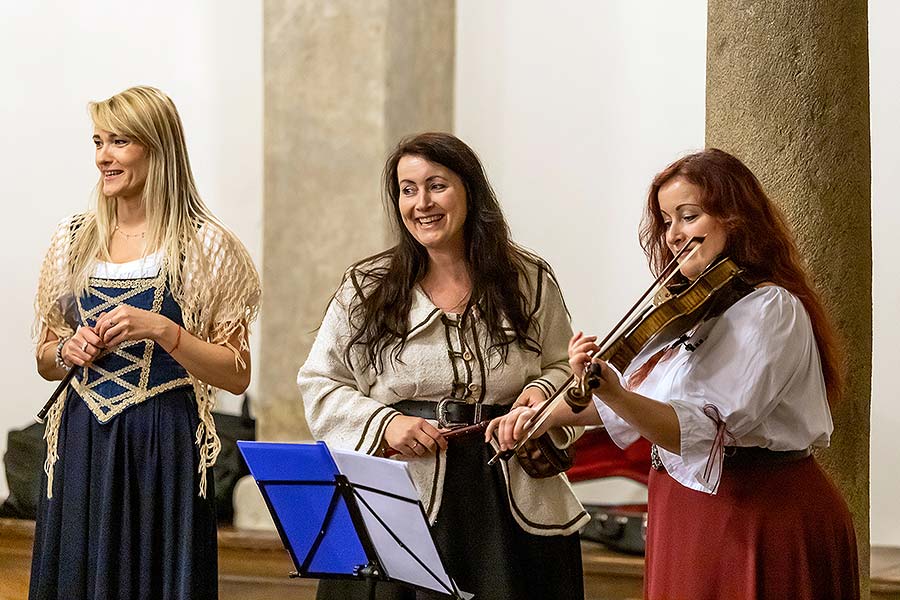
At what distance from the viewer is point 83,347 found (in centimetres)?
334

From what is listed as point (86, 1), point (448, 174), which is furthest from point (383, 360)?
point (86, 1)

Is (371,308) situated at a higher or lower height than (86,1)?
lower

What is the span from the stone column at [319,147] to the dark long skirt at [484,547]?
3082 millimetres

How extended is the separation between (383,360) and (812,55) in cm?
140

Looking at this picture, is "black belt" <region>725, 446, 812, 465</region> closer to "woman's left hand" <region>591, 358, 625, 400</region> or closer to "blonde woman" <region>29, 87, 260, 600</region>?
"woman's left hand" <region>591, 358, 625, 400</region>

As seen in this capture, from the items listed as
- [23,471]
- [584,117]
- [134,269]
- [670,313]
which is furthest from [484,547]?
[23,471]

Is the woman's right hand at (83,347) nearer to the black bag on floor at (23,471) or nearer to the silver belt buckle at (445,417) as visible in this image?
the silver belt buckle at (445,417)

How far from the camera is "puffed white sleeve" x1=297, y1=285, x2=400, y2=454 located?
123 inches

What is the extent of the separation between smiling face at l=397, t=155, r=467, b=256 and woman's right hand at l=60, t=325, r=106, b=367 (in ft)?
2.72

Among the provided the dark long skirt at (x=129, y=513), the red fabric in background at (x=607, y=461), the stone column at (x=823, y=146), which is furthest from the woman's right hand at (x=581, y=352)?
the red fabric in background at (x=607, y=461)

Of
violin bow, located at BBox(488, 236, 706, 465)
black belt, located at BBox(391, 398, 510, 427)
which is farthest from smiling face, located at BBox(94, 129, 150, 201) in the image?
violin bow, located at BBox(488, 236, 706, 465)

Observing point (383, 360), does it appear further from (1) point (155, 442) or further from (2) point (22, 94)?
(2) point (22, 94)

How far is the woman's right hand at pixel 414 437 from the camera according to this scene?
121 inches

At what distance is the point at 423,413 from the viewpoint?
10.4 feet
